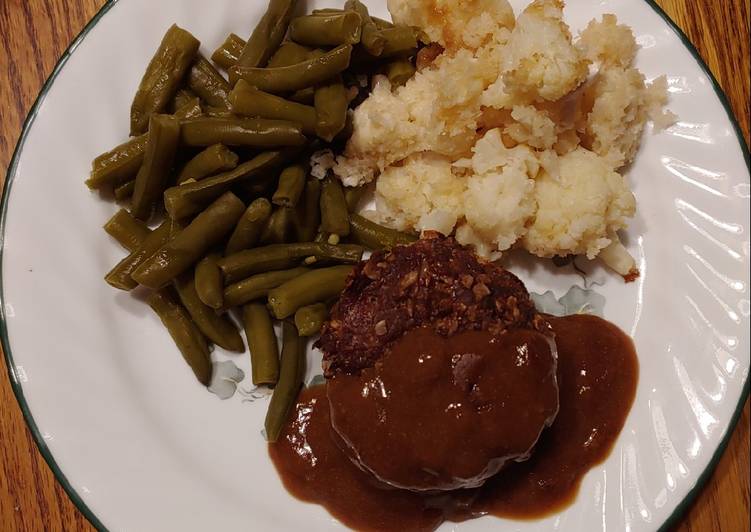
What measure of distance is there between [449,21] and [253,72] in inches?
34.9

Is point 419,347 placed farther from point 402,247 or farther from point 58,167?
point 58,167

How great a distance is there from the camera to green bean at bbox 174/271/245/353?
8.79ft

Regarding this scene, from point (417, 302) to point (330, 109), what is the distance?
92cm

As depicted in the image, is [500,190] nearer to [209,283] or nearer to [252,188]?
[252,188]

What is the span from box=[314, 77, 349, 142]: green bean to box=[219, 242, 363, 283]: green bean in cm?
48

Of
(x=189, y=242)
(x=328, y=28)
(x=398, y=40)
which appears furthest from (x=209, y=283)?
(x=398, y=40)

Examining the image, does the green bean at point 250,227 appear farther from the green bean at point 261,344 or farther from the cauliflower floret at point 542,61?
the cauliflower floret at point 542,61

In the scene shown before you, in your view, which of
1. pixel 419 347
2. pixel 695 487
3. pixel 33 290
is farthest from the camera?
pixel 33 290

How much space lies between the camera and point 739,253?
8.66 ft

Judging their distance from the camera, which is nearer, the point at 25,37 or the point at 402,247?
the point at 402,247


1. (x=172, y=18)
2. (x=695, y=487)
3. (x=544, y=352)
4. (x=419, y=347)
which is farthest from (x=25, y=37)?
(x=695, y=487)

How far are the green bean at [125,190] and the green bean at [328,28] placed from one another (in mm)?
998

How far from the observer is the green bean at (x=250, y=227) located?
2.57 m

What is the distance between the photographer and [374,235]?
2789 mm
